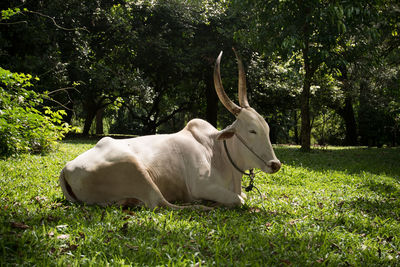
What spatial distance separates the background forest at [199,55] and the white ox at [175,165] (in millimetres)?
3129

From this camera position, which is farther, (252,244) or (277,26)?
(277,26)

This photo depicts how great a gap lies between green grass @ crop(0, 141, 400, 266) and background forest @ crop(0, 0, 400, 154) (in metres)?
3.30

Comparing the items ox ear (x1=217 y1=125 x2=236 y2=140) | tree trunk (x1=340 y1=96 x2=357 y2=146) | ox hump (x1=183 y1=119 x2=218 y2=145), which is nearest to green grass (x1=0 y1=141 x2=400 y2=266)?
ox ear (x1=217 y1=125 x2=236 y2=140)

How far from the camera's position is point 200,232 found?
8.86 feet

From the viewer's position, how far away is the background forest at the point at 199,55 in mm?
8258

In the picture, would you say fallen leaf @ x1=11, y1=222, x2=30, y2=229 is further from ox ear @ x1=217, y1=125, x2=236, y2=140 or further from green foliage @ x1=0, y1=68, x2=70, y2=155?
green foliage @ x1=0, y1=68, x2=70, y2=155

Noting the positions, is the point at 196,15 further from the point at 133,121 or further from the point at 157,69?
the point at 133,121

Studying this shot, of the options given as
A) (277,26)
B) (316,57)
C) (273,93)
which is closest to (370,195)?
(316,57)

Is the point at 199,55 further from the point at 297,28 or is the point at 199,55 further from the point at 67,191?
the point at 67,191

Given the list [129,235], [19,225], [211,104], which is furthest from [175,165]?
[211,104]

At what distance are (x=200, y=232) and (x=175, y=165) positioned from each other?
104cm

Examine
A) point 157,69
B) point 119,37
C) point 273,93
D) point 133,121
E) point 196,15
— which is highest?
point 196,15

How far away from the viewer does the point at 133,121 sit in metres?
28.3

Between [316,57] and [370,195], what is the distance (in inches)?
186
